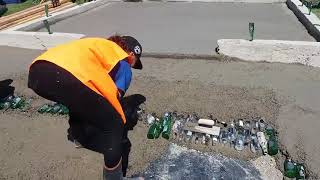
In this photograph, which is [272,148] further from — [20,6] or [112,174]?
[20,6]

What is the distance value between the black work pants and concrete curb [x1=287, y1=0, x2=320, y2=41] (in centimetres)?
604

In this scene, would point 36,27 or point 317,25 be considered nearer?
point 317,25

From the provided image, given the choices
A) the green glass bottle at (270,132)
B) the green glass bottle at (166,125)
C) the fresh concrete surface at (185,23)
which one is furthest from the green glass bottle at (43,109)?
the green glass bottle at (270,132)

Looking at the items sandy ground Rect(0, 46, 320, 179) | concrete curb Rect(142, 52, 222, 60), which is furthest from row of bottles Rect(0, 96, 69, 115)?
concrete curb Rect(142, 52, 222, 60)

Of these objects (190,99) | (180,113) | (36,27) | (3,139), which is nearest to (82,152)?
(3,139)

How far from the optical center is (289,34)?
343 inches

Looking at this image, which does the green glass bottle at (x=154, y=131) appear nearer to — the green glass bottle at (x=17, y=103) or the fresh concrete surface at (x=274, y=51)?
the green glass bottle at (x=17, y=103)

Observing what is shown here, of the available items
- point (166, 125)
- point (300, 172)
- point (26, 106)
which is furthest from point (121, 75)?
point (26, 106)

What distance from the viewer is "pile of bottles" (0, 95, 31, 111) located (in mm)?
5793

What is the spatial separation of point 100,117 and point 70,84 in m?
0.37

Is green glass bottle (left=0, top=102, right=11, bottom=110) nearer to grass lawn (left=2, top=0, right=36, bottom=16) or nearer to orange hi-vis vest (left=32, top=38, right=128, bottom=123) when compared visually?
orange hi-vis vest (left=32, top=38, right=128, bottom=123)

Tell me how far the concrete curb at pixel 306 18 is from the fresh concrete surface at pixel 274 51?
122cm

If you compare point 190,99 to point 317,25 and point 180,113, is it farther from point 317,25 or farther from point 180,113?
point 317,25

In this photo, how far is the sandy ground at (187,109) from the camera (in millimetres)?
4395
